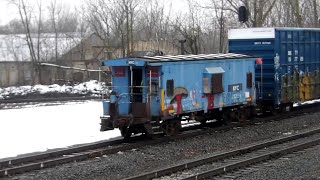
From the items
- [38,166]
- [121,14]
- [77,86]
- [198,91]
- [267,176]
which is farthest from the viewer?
[121,14]

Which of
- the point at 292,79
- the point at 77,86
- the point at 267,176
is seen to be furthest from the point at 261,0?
the point at 267,176

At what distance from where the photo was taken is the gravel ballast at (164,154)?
11.1 metres

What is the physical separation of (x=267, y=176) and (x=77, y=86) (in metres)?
32.8

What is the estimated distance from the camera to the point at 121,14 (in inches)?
1838

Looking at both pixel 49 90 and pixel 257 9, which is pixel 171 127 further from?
pixel 49 90

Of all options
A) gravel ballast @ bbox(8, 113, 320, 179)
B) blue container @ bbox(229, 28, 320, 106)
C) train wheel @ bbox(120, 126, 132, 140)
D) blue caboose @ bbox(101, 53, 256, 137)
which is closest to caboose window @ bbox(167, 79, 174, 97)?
blue caboose @ bbox(101, 53, 256, 137)

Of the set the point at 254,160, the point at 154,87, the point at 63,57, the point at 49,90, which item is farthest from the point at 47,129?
the point at 63,57

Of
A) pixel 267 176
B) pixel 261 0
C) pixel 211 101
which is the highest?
pixel 261 0

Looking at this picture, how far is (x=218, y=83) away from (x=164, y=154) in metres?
4.89

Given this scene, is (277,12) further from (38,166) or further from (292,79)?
(38,166)

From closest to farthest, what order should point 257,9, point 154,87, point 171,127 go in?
point 154,87 → point 171,127 → point 257,9

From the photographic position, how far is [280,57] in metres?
20.9

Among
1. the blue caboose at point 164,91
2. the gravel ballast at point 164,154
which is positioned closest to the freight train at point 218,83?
the blue caboose at point 164,91

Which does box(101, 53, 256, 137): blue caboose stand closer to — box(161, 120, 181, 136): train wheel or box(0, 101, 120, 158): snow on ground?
box(161, 120, 181, 136): train wheel
